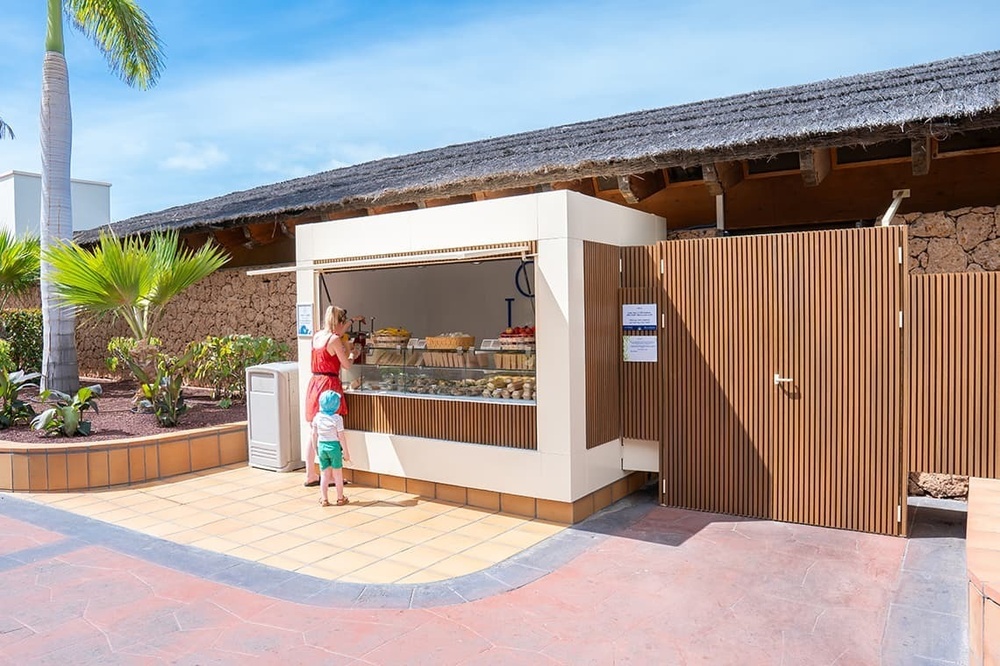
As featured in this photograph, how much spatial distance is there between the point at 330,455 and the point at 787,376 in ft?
13.3

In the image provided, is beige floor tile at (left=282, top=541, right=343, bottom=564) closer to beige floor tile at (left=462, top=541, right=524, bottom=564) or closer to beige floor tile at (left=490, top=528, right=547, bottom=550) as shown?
beige floor tile at (left=462, top=541, right=524, bottom=564)

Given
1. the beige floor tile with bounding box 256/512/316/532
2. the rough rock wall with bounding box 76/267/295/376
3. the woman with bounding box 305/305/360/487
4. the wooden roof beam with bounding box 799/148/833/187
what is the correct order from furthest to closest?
the rough rock wall with bounding box 76/267/295/376, the woman with bounding box 305/305/360/487, the wooden roof beam with bounding box 799/148/833/187, the beige floor tile with bounding box 256/512/316/532

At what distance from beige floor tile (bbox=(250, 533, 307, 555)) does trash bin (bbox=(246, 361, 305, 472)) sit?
7.73 feet

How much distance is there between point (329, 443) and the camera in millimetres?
A: 6648

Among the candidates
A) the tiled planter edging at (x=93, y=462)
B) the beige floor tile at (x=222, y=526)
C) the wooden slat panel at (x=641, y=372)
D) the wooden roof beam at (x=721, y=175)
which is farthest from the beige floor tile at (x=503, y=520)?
the tiled planter edging at (x=93, y=462)

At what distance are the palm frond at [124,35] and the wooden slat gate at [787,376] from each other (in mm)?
9717

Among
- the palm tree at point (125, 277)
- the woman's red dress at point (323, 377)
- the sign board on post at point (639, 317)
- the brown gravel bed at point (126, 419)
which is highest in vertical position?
the palm tree at point (125, 277)

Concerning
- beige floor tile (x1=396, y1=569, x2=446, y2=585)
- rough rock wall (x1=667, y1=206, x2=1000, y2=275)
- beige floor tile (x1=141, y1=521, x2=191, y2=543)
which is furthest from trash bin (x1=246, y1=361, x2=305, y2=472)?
rough rock wall (x1=667, y1=206, x2=1000, y2=275)

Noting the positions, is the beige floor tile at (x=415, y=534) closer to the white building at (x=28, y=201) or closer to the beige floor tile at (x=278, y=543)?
the beige floor tile at (x=278, y=543)

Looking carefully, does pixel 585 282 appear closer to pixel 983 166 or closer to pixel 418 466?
pixel 418 466

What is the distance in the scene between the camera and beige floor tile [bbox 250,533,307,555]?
17.9ft

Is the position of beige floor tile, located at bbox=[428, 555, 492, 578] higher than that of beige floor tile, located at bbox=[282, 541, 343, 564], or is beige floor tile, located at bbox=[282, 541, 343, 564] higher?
beige floor tile, located at bbox=[282, 541, 343, 564]

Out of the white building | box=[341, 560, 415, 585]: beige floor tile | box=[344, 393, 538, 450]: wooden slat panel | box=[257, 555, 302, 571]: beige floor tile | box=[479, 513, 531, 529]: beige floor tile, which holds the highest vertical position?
the white building

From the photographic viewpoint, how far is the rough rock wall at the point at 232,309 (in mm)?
10852
